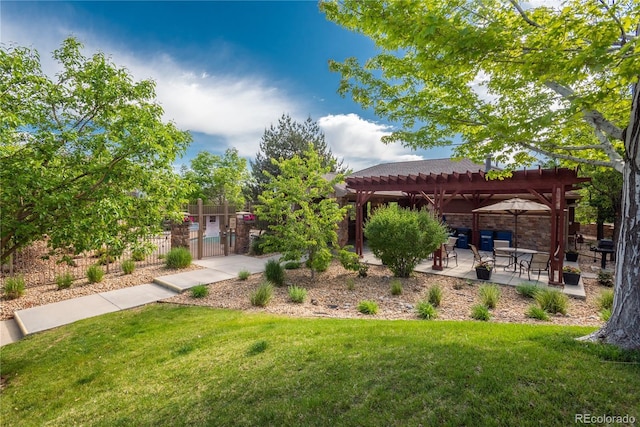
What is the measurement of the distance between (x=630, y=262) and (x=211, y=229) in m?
12.7

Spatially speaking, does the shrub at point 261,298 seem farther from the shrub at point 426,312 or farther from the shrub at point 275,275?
the shrub at point 426,312

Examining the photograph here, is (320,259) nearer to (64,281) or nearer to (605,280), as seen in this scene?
(64,281)

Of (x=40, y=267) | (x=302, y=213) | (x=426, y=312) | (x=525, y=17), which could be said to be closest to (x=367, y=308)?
(x=426, y=312)

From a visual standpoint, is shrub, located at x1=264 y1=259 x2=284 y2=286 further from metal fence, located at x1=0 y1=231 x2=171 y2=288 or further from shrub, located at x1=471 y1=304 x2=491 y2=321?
shrub, located at x1=471 y1=304 x2=491 y2=321

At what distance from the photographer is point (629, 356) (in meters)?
3.13

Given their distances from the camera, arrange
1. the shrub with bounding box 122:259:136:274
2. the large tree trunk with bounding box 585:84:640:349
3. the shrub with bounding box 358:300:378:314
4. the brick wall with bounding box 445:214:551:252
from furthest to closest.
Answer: the brick wall with bounding box 445:214:551:252, the shrub with bounding box 122:259:136:274, the shrub with bounding box 358:300:378:314, the large tree trunk with bounding box 585:84:640:349

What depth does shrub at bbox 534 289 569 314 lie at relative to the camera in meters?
6.10

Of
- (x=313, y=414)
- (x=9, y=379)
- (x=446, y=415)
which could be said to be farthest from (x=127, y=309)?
(x=446, y=415)

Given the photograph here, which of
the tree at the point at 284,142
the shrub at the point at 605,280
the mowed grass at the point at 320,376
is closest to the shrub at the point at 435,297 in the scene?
the mowed grass at the point at 320,376

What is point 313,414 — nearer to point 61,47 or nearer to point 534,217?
point 61,47

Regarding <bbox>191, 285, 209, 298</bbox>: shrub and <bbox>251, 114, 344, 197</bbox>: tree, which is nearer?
<bbox>191, 285, 209, 298</bbox>: shrub

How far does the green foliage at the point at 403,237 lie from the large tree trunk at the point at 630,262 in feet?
17.7

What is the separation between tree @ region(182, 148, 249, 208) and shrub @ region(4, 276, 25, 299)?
17.0m

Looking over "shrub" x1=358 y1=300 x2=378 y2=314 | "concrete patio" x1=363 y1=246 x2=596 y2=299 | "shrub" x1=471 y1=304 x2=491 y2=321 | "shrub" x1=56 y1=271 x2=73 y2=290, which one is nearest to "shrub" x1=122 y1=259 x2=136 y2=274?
"shrub" x1=56 y1=271 x2=73 y2=290
